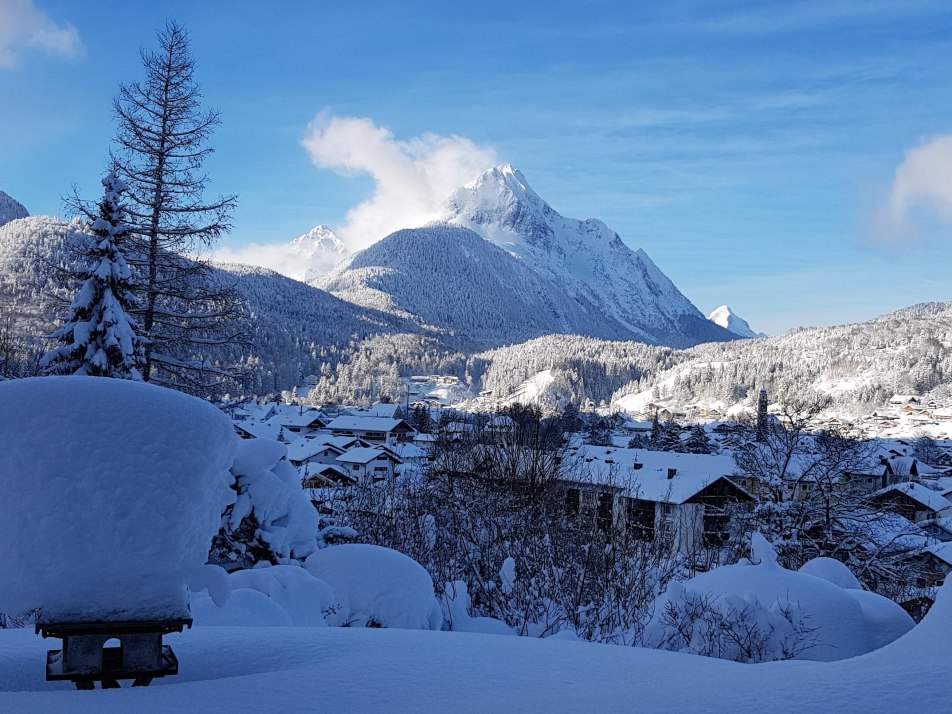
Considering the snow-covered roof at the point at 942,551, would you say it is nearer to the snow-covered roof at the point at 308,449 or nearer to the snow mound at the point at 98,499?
the snow mound at the point at 98,499

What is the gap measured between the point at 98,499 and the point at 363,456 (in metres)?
42.5

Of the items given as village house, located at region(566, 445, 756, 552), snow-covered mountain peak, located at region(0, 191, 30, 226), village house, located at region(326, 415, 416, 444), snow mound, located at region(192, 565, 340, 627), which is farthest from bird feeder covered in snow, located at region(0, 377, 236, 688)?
snow-covered mountain peak, located at region(0, 191, 30, 226)

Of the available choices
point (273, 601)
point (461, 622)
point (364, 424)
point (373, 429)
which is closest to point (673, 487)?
point (461, 622)

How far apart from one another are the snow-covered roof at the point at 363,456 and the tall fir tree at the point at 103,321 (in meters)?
32.4

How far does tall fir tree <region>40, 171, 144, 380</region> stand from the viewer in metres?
9.76

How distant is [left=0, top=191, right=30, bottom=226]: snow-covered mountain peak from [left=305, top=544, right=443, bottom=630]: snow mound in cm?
19154

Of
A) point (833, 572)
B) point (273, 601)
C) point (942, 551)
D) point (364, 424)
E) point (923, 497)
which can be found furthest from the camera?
point (364, 424)

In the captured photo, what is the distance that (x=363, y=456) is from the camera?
43.5 meters

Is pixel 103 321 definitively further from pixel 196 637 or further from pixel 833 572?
pixel 833 572

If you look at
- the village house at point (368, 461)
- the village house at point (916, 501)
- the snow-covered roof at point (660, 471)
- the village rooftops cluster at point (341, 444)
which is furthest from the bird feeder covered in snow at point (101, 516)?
the village house at point (368, 461)

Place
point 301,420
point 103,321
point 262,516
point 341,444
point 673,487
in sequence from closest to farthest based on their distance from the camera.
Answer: point 262,516
point 103,321
point 673,487
point 341,444
point 301,420

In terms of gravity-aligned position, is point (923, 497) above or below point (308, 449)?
above

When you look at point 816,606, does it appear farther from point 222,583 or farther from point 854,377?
point 854,377

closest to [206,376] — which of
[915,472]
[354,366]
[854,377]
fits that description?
[915,472]
